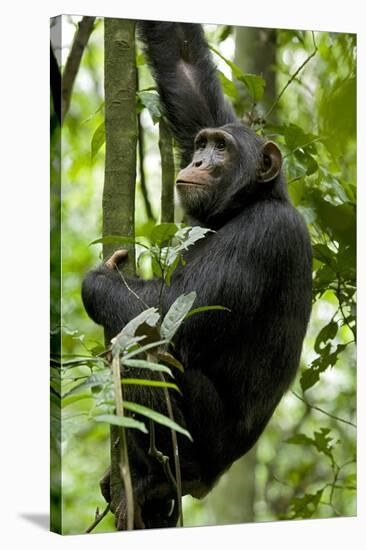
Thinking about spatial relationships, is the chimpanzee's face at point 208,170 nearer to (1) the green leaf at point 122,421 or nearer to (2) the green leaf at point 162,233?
(2) the green leaf at point 162,233

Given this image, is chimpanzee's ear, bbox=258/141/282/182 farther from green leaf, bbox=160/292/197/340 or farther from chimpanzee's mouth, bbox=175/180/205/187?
green leaf, bbox=160/292/197/340

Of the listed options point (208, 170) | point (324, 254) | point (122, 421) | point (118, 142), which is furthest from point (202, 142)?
point (122, 421)

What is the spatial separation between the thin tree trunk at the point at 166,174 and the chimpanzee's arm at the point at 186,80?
0.15m

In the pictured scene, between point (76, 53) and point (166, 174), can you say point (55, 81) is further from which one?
point (166, 174)

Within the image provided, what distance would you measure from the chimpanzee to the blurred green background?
0.45m

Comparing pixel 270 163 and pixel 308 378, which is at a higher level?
pixel 270 163

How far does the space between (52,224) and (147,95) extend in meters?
1.39

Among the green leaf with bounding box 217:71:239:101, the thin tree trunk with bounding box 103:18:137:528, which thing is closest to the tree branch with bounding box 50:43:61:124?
the thin tree trunk with bounding box 103:18:137:528

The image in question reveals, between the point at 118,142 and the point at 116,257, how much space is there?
707 millimetres

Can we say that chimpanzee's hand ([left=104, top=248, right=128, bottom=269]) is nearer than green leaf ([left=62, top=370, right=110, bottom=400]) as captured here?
No

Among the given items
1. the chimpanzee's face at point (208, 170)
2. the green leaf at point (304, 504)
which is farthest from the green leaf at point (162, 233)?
the green leaf at point (304, 504)

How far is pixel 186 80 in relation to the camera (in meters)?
6.62

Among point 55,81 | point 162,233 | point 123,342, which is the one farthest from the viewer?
point 55,81

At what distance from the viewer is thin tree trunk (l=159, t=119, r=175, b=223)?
6445mm
